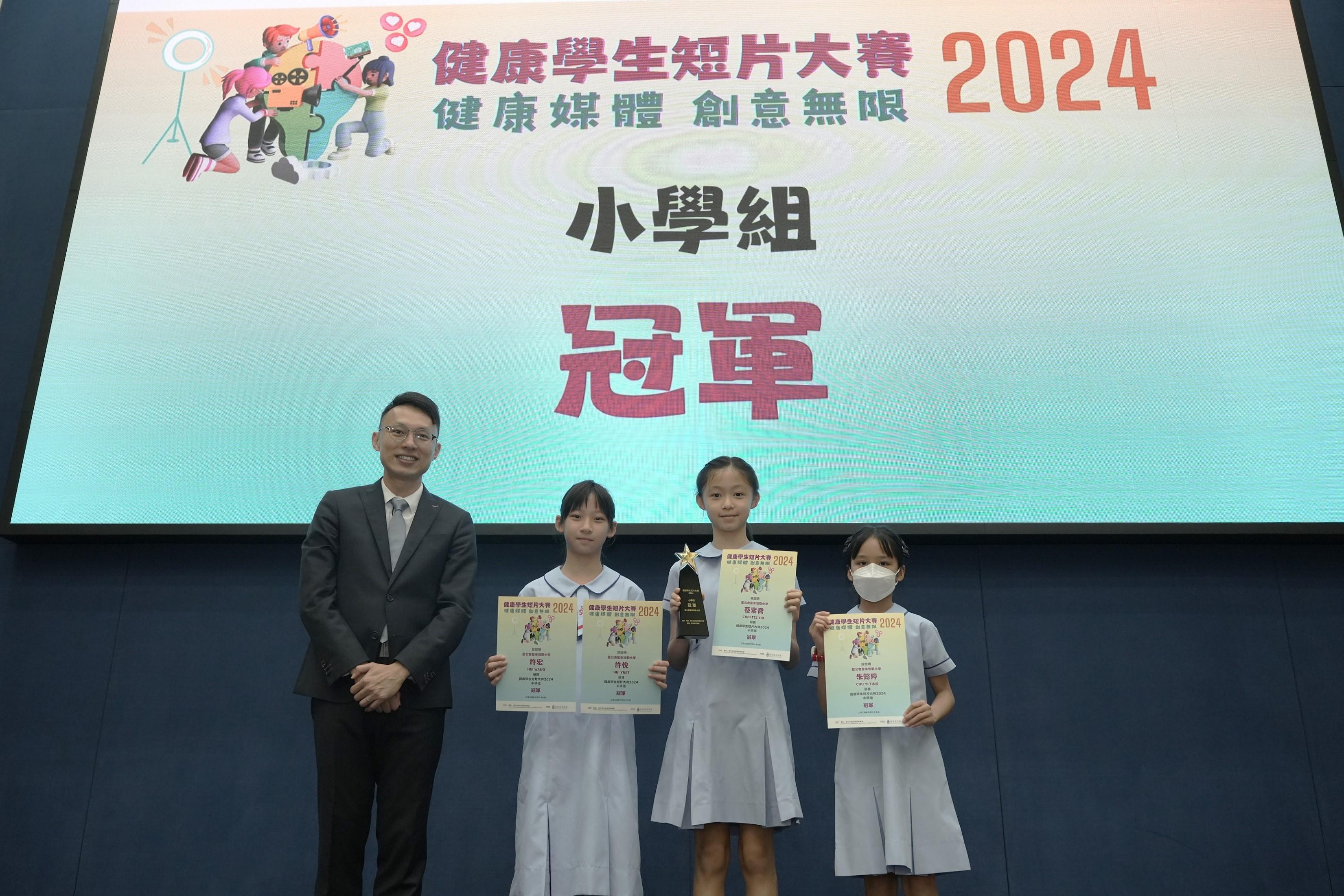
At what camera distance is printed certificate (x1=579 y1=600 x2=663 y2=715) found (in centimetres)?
235

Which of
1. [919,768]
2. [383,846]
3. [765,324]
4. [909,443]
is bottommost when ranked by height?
[383,846]

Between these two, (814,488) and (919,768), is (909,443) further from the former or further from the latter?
(919,768)

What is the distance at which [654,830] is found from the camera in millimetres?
2977

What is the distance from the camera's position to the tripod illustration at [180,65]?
3539 mm

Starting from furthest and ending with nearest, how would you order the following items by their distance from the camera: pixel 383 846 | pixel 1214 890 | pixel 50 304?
pixel 50 304
pixel 1214 890
pixel 383 846

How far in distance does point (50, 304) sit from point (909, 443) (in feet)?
9.45

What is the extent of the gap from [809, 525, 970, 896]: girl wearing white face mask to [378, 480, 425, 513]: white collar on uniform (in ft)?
3.29

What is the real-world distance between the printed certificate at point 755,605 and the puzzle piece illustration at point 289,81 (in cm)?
240

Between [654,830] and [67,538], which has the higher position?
[67,538]

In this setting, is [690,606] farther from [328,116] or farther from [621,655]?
[328,116]

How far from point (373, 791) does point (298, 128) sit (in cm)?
236

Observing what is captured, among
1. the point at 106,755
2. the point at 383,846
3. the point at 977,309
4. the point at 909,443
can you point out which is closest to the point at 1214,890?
the point at 909,443

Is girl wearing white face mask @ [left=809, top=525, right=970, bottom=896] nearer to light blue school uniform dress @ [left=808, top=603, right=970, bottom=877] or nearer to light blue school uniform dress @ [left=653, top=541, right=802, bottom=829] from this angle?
light blue school uniform dress @ [left=808, top=603, right=970, bottom=877]

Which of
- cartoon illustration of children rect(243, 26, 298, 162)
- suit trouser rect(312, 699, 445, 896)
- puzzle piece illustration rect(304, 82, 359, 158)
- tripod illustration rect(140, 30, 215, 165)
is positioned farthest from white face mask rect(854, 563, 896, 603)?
tripod illustration rect(140, 30, 215, 165)
